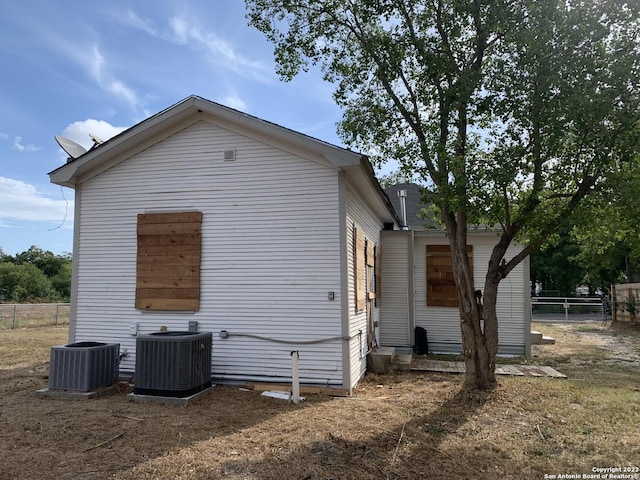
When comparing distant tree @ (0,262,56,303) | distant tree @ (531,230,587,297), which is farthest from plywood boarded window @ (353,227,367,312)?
distant tree @ (0,262,56,303)

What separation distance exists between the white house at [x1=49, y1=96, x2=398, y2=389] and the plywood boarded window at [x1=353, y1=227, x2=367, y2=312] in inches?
1.4

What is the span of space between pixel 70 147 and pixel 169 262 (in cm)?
282

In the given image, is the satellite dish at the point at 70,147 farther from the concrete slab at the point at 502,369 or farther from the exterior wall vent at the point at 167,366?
the concrete slab at the point at 502,369

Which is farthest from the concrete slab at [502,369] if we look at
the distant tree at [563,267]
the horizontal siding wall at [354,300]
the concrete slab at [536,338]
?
the distant tree at [563,267]

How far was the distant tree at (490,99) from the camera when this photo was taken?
17.9ft

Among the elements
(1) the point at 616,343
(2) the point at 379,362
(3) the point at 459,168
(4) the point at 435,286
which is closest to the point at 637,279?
(1) the point at 616,343

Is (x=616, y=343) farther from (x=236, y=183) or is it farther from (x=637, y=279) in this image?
(x=637, y=279)

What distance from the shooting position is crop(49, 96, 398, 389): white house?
655 cm

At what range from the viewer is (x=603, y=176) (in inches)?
229

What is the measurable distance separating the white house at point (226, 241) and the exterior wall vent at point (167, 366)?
39.1 inches

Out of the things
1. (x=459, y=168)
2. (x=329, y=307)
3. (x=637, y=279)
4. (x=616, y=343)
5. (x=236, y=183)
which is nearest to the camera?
(x=459, y=168)

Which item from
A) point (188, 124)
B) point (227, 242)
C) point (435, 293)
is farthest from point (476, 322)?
point (188, 124)

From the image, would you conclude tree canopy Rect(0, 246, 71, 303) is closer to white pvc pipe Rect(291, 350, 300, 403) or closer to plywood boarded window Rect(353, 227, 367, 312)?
plywood boarded window Rect(353, 227, 367, 312)

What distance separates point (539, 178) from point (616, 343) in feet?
31.9
